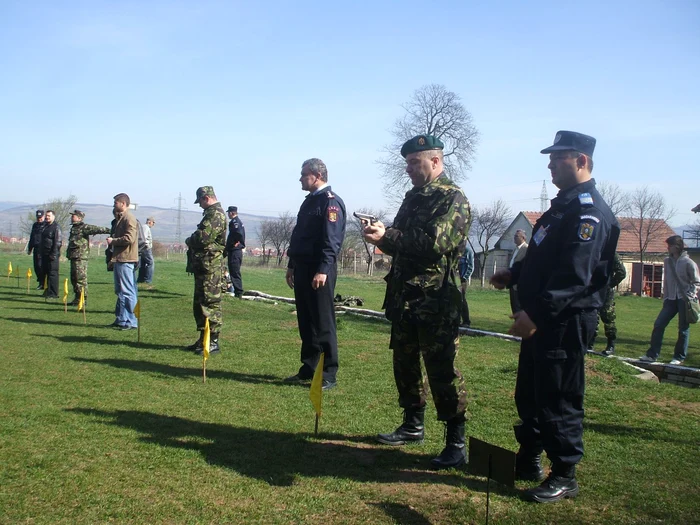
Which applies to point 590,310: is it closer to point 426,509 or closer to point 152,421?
point 426,509

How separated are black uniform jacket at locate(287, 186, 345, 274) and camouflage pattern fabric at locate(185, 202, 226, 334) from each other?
1912 millimetres

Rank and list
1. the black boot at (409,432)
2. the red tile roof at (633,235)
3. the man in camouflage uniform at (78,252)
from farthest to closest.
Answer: the red tile roof at (633,235), the man in camouflage uniform at (78,252), the black boot at (409,432)

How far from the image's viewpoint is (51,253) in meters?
15.3

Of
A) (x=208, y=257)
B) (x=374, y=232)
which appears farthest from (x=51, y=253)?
(x=374, y=232)

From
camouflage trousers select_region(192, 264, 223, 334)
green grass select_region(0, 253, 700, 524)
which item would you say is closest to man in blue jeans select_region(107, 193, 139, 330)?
green grass select_region(0, 253, 700, 524)

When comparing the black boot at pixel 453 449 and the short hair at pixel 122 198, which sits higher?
the short hair at pixel 122 198

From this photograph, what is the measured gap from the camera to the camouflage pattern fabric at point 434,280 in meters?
4.35

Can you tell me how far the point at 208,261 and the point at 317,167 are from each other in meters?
2.45

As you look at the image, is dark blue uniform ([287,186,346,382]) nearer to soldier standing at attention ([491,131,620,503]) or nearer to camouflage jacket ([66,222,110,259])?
soldier standing at attention ([491,131,620,503])

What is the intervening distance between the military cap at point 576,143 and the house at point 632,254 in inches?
1440

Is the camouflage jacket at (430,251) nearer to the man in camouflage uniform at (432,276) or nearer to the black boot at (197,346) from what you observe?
the man in camouflage uniform at (432,276)

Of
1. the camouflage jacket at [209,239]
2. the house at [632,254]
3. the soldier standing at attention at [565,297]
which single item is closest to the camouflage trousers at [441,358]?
the soldier standing at attention at [565,297]

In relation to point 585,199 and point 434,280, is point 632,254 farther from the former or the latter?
point 585,199

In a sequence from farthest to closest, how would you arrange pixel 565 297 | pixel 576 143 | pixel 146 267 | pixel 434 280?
pixel 146 267 < pixel 434 280 < pixel 576 143 < pixel 565 297
